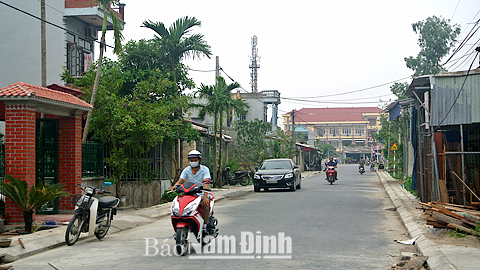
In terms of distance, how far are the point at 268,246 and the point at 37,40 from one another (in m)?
21.6

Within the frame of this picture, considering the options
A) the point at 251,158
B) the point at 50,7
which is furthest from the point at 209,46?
the point at 251,158

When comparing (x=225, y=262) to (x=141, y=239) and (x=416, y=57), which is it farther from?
(x=416, y=57)

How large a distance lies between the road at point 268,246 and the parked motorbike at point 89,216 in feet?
0.77

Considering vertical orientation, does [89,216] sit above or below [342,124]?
below

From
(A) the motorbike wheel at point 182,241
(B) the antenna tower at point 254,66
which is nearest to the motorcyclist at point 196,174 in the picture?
(A) the motorbike wheel at point 182,241

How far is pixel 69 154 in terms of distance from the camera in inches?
482

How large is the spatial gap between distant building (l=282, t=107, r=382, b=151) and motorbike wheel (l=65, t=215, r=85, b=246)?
97042mm

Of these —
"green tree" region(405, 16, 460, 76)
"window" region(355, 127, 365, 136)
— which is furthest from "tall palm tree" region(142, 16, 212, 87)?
"window" region(355, 127, 365, 136)

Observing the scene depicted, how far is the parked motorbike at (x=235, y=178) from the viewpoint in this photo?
27675 mm

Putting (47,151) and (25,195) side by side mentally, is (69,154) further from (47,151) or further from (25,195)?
(25,195)

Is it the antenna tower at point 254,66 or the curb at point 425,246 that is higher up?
the antenna tower at point 254,66

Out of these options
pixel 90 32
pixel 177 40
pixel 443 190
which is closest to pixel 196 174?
pixel 443 190

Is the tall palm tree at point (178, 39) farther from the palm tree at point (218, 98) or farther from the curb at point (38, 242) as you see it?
the curb at point (38, 242)

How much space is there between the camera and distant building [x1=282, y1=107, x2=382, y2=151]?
10581cm
